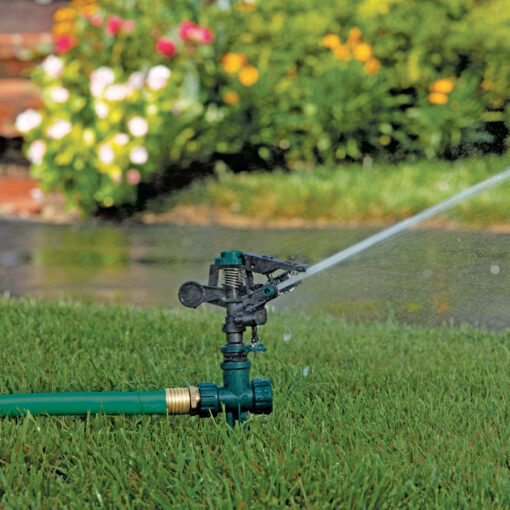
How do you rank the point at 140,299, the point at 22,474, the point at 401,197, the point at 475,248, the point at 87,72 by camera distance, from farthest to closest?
the point at 87,72
the point at 401,197
the point at 475,248
the point at 140,299
the point at 22,474

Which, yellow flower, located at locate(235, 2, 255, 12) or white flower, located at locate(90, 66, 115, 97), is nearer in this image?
white flower, located at locate(90, 66, 115, 97)

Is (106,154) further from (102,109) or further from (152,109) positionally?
(152,109)

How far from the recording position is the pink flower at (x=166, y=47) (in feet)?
26.7

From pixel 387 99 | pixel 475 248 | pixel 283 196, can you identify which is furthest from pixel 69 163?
pixel 475 248

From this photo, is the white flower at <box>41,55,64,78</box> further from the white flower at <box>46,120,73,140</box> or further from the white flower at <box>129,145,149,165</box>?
the white flower at <box>129,145,149,165</box>

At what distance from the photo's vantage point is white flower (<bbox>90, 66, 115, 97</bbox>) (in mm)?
7977

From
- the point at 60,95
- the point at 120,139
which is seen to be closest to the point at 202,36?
the point at 120,139

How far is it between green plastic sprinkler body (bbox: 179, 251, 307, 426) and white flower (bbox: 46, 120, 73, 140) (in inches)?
237

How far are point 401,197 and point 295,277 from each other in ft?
17.4

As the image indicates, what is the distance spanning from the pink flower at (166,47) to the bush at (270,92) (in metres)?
0.01

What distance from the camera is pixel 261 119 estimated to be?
8.22 m

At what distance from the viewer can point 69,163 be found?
8070mm

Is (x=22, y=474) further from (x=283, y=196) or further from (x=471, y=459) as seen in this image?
(x=283, y=196)

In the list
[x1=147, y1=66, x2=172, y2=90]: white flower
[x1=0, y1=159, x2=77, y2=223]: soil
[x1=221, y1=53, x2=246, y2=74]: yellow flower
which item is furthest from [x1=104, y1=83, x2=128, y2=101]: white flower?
[x1=0, y1=159, x2=77, y2=223]: soil
